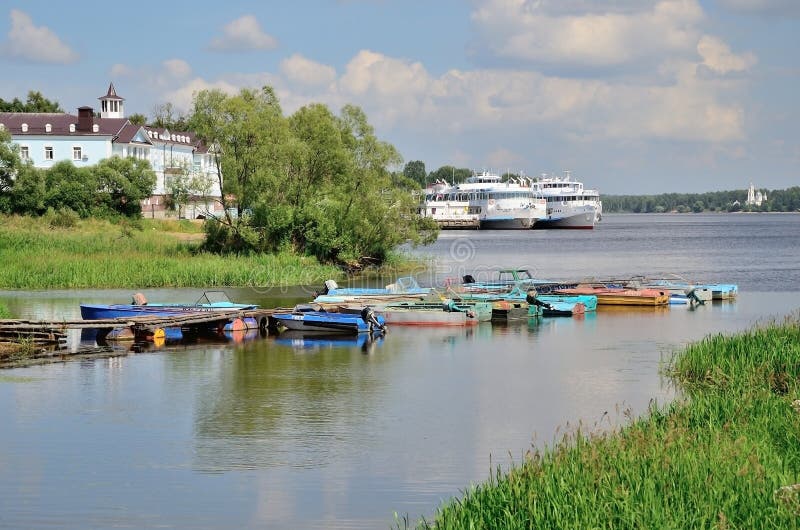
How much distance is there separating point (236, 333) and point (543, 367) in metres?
11.7

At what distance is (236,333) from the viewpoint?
3688 cm

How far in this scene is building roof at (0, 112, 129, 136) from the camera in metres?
94.2

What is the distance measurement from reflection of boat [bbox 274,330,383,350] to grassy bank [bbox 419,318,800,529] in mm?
17787

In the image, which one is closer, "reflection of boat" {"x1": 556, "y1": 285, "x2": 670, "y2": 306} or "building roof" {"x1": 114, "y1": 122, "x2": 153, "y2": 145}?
"reflection of boat" {"x1": 556, "y1": 285, "x2": 670, "y2": 306}

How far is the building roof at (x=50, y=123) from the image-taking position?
94200 millimetres

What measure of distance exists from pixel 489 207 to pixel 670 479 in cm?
15998

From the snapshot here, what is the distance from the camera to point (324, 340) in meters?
36.2

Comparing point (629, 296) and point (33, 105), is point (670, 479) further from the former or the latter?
point (33, 105)

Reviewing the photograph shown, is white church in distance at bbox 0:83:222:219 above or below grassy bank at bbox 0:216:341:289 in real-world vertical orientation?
above

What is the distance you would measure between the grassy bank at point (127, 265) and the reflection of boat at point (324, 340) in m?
14.6

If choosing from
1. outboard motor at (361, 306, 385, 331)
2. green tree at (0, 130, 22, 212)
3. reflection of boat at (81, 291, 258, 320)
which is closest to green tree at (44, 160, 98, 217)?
green tree at (0, 130, 22, 212)

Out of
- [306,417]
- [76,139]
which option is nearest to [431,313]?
[306,417]

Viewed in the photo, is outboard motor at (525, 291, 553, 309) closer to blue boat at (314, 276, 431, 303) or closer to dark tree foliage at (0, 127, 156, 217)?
blue boat at (314, 276, 431, 303)

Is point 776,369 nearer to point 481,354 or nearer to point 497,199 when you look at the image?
point 481,354
